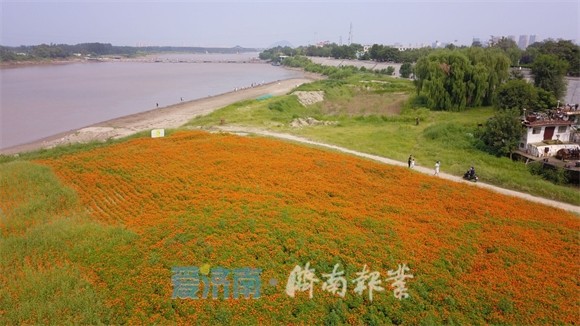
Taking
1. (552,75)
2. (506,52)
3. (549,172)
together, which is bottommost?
(549,172)

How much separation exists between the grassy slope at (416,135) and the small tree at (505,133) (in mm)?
1014

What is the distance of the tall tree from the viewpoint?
4844cm

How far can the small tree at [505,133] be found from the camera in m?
28.0

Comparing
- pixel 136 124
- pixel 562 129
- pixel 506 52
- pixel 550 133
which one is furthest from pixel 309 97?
pixel 506 52

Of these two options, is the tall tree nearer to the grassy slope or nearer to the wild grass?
the grassy slope

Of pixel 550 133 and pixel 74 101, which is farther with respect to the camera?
pixel 74 101

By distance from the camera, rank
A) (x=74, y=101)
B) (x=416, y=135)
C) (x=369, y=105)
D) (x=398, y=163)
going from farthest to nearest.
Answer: (x=74, y=101) → (x=369, y=105) → (x=416, y=135) → (x=398, y=163)

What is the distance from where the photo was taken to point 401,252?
12922 millimetres

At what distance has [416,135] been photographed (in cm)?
3547

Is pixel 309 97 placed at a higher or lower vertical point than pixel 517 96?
lower

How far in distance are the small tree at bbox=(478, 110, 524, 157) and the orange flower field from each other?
1139cm

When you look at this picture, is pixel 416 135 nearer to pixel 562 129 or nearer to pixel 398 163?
pixel 398 163

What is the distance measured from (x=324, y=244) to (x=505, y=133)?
2216 cm

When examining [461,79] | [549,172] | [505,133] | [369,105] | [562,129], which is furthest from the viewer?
[369,105]
